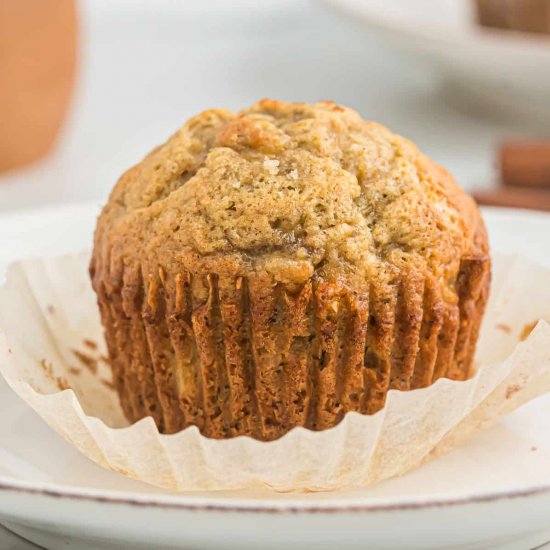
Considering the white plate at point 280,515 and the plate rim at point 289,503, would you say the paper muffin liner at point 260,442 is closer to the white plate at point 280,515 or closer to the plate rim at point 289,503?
the white plate at point 280,515

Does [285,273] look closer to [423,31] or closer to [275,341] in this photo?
[275,341]

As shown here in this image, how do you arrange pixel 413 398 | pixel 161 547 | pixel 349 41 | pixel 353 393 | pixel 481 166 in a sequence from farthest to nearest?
pixel 349 41 → pixel 481 166 → pixel 353 393 → pixel 413 398 → pixel 161 547

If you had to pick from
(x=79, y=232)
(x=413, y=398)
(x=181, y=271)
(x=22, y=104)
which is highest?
(x=181, y=271)

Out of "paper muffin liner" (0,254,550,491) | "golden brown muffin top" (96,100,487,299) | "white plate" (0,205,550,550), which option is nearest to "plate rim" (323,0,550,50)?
"paper muffin liner" (0,254,550,491)

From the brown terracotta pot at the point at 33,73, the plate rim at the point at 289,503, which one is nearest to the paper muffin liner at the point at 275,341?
the plate rim at the point at 289,503

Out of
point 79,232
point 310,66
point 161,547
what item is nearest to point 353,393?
point 161,547

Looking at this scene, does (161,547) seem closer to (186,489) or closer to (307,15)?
(186,489)

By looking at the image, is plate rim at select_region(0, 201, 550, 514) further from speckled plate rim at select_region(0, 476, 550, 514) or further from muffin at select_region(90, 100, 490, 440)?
muffin at select_region(90, 100, 490, 440)

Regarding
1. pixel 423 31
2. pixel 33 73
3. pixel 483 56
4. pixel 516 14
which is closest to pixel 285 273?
pixel 483 56

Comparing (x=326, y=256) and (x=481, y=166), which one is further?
(x=481, y=166)
